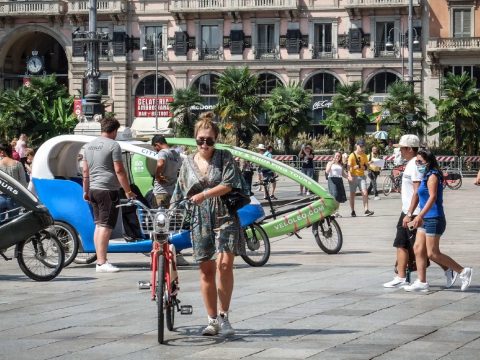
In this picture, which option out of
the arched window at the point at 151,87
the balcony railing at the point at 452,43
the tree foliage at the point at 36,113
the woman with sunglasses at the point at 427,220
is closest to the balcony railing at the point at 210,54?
the arched window at the point at 151,87

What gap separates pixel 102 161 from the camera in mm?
15609

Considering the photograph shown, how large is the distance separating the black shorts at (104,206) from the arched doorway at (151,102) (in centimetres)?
5659

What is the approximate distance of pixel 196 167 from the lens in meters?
10.3

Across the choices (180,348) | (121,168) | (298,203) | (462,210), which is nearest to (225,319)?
(180,348)

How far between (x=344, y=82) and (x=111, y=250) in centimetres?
5560

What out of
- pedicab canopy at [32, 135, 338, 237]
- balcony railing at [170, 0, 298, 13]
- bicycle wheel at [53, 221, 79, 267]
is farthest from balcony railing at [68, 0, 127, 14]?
bicycle wheel at [53, 221, 79, 267]

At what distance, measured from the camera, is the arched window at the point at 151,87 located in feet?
243

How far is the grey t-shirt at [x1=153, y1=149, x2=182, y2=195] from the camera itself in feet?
55.7

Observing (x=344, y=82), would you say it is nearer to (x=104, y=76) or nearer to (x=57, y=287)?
(x=104, y=76)

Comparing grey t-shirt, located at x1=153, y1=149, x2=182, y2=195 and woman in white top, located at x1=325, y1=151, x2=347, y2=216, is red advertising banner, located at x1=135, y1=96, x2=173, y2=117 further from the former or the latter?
grey t-shirt, located at x1=153, y1=149, x2=182, y2=195

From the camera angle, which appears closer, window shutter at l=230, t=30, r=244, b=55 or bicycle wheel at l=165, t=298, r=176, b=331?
bicycle wheel at l=165, t=298, r=176, b=331

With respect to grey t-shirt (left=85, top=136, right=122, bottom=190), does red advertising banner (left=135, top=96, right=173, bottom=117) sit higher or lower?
higher

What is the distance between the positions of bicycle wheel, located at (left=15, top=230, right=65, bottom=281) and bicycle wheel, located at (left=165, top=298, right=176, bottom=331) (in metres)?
→ 4.69

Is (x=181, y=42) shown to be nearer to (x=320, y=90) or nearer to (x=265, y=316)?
(x=320, y=90)
